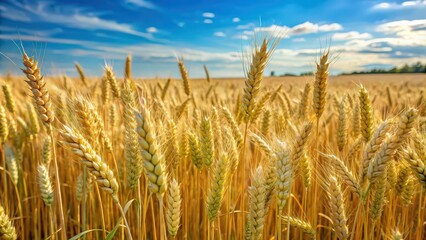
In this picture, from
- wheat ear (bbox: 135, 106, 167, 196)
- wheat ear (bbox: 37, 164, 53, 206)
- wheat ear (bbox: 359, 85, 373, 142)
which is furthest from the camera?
wheat ear (bbox: 359, 85, 373, 142)

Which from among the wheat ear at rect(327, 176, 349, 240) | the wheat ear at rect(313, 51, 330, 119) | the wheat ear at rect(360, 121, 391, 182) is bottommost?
the wheat ear at rect(327, 176, 349, 240)

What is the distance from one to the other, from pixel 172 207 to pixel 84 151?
1.60 feet

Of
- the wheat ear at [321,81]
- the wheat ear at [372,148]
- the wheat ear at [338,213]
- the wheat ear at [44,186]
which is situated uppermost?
the wheat ear at [321,81]

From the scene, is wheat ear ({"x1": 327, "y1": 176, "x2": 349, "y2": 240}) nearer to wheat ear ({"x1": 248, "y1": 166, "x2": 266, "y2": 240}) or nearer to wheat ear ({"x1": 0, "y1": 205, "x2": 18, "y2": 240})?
wheat ear ({"x1": 248, "y1": 166, "x2": 266, "y2": 240})

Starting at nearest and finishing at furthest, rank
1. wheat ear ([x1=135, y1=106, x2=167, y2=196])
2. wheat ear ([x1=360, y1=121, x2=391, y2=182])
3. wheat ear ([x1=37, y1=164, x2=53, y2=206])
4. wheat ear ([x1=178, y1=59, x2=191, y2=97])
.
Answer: wheat ear ([x1=135, y1=106, x2=167, y2=196]) < wheat ear ([x1=360, y1=121, x2=391, y2=182]) < wheat ear ([x1=37, y1=164, x2=53, y2=206]) < wheat ear ([x1=178, y1=59, x2=191, y2=97])

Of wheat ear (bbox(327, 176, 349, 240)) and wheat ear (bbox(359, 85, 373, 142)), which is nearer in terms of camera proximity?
wheat ear (bbox(327, 176, 349, 240))

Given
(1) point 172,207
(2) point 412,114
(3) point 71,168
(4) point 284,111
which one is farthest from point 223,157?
(3) point 71,168

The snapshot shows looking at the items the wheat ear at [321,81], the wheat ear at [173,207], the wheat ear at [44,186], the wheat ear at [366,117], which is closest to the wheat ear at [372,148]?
the wheat ear at [366,117]

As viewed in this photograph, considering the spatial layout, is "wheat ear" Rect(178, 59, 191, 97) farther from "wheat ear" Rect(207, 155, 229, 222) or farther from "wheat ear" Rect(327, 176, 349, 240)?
"wheat ear" Rect(327, 176, 349, 240)

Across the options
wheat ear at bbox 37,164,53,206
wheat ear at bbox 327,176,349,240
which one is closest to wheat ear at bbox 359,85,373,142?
wheat ear at bbox 327,176,349,240

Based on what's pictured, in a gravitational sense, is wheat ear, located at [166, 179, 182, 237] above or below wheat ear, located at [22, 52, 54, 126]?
below

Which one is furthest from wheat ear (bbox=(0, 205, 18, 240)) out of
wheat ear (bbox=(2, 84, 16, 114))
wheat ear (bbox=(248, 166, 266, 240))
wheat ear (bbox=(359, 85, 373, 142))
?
wheat ear (bbox=(359, 85, 373, 142))

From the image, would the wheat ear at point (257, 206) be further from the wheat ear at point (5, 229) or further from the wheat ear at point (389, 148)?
the wheat ear at point (5, 229)

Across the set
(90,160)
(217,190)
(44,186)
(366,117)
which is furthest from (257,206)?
(44,186)
